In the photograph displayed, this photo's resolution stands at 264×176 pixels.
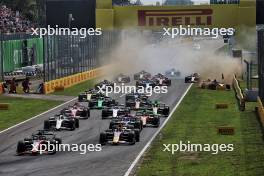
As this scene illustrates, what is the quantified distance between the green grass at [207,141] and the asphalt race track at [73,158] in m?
0.77

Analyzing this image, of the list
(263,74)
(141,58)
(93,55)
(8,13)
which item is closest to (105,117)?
(263,74)

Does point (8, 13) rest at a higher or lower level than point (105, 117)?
higher

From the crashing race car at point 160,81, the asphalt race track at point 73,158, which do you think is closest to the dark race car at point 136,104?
the asphalt race track at point 73,158

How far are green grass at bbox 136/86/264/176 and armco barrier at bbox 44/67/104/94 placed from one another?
509 inches

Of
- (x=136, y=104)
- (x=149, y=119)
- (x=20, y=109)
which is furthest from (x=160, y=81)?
(x=149, y=119)

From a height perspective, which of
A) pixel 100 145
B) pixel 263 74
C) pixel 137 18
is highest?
pixel 137 18

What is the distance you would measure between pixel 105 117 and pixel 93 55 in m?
38.7

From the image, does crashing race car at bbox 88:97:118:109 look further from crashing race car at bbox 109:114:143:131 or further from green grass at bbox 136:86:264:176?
crashing race car at bbox 109:114:143:131

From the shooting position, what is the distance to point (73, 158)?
1072 inches

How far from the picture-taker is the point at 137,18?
39.4 meters

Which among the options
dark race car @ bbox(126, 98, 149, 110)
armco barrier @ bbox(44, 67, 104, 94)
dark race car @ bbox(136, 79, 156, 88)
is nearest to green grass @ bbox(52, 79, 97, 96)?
armco barrier @ bbox(44, 67, 104, 94)

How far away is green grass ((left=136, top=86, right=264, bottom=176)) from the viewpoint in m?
25.1

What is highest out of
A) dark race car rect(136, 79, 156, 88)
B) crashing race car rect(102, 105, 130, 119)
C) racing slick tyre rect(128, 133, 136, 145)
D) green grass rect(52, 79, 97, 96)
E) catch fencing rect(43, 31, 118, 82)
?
catch fencing rect(43, 31, 118, 82)

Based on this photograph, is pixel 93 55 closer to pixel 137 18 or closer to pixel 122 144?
pixel 137 18
